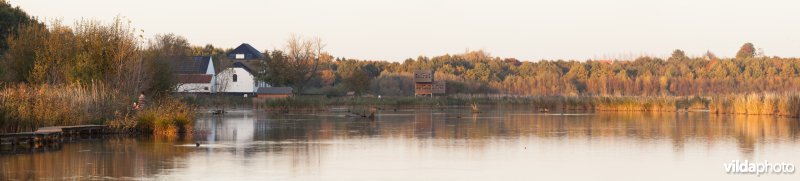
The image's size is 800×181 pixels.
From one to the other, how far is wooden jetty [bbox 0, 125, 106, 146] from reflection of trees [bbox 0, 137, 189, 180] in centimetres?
43

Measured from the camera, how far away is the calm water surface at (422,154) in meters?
18.5

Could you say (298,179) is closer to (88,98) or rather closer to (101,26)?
(88,98)

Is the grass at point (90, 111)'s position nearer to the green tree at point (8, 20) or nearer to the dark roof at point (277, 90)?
the green tree at point (8, 20)

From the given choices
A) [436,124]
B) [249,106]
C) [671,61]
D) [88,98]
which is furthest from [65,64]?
[671,61]

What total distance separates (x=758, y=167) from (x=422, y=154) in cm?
717

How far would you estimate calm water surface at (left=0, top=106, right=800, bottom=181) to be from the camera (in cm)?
1845

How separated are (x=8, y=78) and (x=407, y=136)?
16.2 meters

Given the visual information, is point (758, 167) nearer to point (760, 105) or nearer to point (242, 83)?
point (760, 105)

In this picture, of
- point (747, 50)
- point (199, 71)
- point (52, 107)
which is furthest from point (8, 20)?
point (747, 50)

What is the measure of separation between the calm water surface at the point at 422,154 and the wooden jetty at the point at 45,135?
557mm

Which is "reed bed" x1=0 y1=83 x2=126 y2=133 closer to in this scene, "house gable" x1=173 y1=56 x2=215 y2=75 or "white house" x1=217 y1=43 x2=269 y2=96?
"house gable" x1=173 y1=56 x2=215 y2=75

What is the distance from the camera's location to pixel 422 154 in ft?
76.2

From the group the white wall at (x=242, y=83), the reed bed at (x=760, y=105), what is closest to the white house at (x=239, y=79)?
the white wall at (x=242, y=83)

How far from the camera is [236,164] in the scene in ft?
67.1
